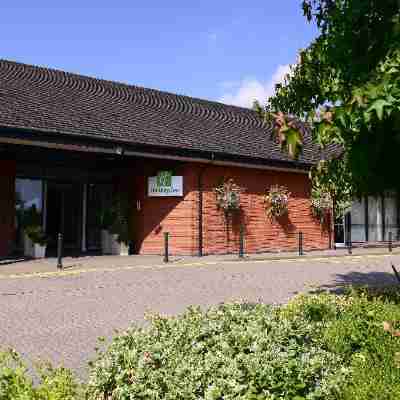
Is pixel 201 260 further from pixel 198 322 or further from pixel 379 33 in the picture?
pixel 198 322

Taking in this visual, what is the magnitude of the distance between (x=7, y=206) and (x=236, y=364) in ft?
48.1

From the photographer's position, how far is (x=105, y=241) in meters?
19.1

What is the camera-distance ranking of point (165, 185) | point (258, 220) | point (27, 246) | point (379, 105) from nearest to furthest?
point (379, 105)
point (27, 246)
point (165, 185)
point (258, 220)

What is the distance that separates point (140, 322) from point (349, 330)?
326cm

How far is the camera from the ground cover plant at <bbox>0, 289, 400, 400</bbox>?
323 cm

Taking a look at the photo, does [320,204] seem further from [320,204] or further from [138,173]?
[138,173]

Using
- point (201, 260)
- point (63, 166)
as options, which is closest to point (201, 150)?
point (201, 260)

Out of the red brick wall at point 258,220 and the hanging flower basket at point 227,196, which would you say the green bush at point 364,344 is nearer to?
the red brick wall at point 258,220

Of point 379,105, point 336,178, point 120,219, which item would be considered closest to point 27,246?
point 120,219

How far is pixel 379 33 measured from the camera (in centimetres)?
614

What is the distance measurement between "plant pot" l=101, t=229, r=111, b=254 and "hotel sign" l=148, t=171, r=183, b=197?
2134 mm

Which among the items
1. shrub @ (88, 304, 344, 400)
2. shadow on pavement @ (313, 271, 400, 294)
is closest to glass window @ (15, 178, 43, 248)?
shadow on pavement @ (313, 271, 400, 294)

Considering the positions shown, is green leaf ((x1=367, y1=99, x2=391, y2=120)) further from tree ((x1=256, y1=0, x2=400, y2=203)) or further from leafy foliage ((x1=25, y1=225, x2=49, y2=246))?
leafy foliage ((x1=25, y1=225, x2=49, y2=246))

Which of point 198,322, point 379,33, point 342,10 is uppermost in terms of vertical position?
point 342,10
